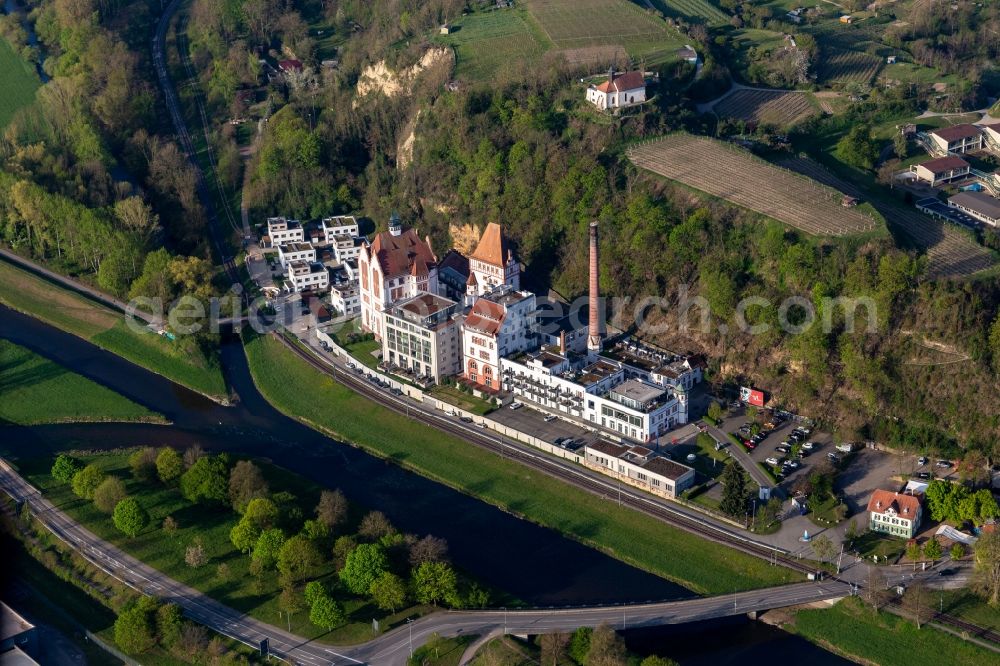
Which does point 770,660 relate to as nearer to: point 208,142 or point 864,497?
point 864,497

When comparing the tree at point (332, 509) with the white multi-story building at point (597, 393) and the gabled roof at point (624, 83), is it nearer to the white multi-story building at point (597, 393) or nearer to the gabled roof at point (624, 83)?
the white multi-story building at point (597, 393)

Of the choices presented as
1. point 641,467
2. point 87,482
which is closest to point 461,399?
point 641,467

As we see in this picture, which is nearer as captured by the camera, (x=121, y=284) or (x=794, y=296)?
(x=794, y=296)

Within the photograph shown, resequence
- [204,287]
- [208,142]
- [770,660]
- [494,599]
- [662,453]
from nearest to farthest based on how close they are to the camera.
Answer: [770,660], [494,599], [662,453], [204,287], [208,142]

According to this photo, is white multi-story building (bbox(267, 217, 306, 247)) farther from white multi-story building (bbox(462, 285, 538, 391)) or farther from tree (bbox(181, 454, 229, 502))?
tree (bbox(181, 454, 229, 502))

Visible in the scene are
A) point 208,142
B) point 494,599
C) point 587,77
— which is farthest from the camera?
point 208,142

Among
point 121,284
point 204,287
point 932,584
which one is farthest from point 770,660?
point 121,284

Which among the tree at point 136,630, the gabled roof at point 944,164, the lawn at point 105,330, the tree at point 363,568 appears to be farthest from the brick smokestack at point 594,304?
the tree at point 136,630
